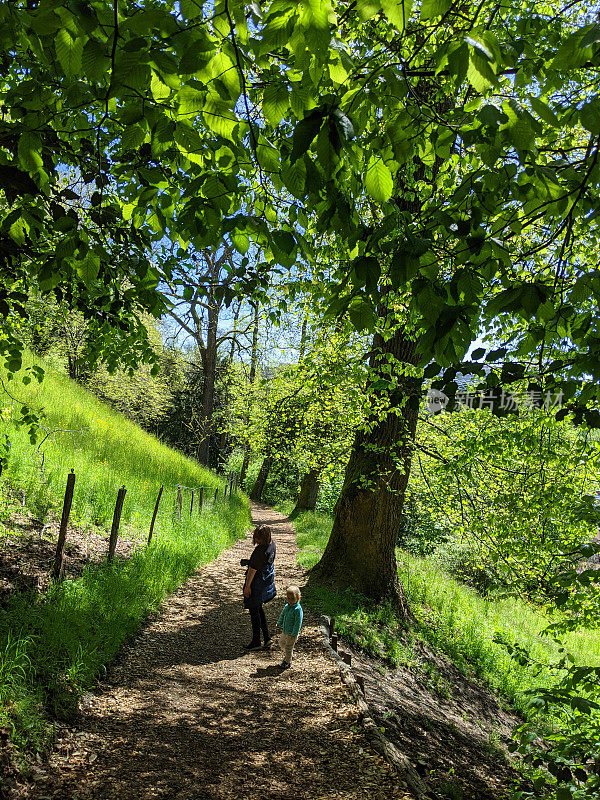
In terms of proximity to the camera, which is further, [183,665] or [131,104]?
[183,665]

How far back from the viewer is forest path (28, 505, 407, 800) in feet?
12.1

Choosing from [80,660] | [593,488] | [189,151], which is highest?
[189,151]

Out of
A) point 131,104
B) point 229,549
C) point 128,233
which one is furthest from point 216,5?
point 229,549

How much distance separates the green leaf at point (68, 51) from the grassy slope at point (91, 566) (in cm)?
395

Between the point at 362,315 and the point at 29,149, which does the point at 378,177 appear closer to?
the point at 362,315

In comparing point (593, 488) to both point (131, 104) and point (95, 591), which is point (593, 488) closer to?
point (95, 591)

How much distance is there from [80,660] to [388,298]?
4.32 metres

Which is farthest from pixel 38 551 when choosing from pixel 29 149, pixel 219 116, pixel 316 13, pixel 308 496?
pixel 308 496

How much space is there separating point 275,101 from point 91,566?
5.94m

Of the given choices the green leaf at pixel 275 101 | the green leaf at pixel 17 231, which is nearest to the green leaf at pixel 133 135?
the green leaf at pixel 275 101

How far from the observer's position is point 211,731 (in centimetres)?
453

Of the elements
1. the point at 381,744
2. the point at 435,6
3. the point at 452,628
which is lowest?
the point at 452,628

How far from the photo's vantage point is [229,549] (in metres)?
12.8

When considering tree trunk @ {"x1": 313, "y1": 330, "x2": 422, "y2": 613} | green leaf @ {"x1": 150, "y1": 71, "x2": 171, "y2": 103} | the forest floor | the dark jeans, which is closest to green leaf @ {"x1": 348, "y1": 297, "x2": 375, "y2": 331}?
green leaf @ {"x1": 150, "y1": 71, "x2": 171, "y2": 103}
